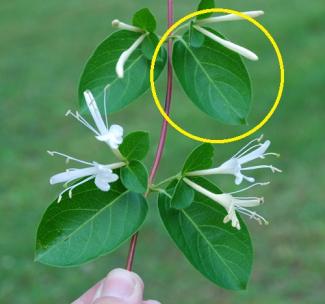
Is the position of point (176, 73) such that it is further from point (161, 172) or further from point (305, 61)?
point (305, 61)

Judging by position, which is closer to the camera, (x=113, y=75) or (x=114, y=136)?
(x=114, y=136)

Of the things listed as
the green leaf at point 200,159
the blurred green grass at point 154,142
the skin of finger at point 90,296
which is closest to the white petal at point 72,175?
the green leaf at point 200,159

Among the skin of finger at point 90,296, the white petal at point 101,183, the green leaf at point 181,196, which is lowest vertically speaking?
the skin of finger at point 90,296

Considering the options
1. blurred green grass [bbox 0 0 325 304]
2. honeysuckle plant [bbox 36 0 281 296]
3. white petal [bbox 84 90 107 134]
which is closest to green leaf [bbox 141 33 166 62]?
honeysuckle plant [bbox 36 0 281 296]

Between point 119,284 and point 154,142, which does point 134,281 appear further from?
point 154,142

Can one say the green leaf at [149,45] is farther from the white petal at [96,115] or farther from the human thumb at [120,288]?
the human thumb at [120,288]

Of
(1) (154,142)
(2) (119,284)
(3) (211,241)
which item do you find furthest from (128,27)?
(1) (154,142)
